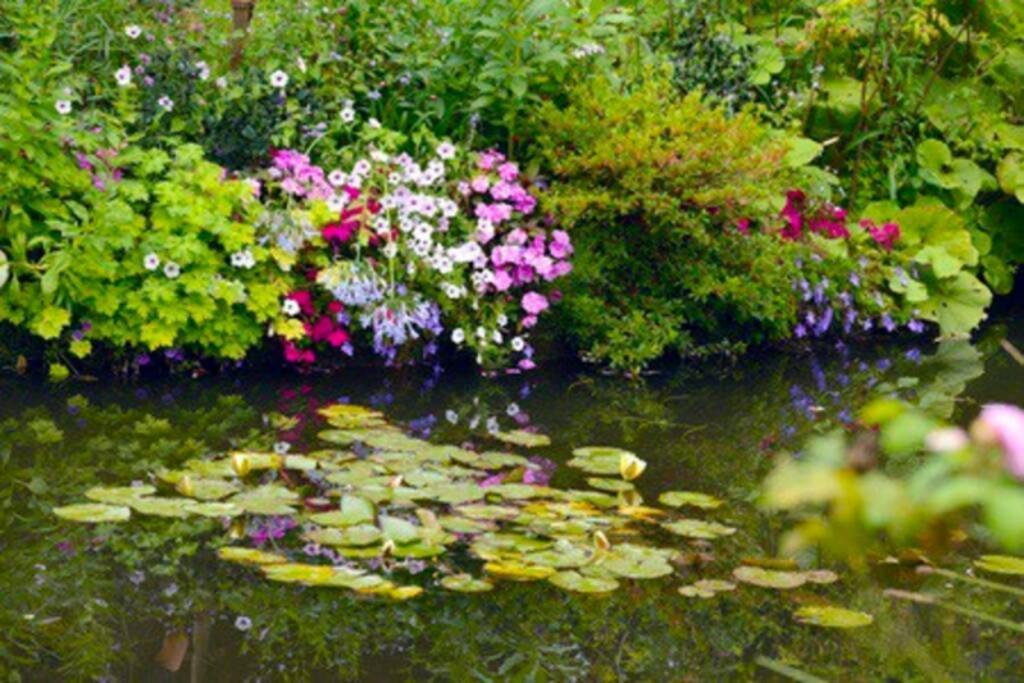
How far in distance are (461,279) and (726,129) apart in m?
1.31

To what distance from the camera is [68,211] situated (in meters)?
5.64

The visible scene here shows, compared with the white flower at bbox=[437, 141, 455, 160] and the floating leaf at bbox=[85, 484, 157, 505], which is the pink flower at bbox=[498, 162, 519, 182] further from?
the floating leaf at bbox=[85, 484, 157, 505]

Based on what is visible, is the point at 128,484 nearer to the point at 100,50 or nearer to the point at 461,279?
the point at 461,279

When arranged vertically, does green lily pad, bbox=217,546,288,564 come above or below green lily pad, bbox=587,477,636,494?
below

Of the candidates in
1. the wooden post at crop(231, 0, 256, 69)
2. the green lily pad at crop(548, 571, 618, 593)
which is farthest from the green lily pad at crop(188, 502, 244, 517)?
the wooden post at crop(231, 0, 256, 69)

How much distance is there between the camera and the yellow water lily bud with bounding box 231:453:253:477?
4.43m

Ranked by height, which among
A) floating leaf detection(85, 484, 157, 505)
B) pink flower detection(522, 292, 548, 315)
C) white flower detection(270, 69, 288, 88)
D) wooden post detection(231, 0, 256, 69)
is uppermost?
wooden post detection(231, 0, 256, 69)

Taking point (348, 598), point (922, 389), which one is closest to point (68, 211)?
point (348, 598)

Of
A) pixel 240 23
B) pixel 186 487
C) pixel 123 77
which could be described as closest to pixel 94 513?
pixel 186 487

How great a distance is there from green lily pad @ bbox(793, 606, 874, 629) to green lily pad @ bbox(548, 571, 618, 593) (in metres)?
0.47

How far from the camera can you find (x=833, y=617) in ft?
12.1

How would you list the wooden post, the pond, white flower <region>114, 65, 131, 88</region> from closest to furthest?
the pond → white flower <region>114, 65, 131, 88</region> → the wooden post

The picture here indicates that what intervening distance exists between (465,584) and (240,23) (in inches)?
137

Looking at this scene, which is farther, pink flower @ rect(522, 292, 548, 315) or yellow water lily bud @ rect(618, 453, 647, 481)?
pink flower @ rect(522, 292, 548, 315)
